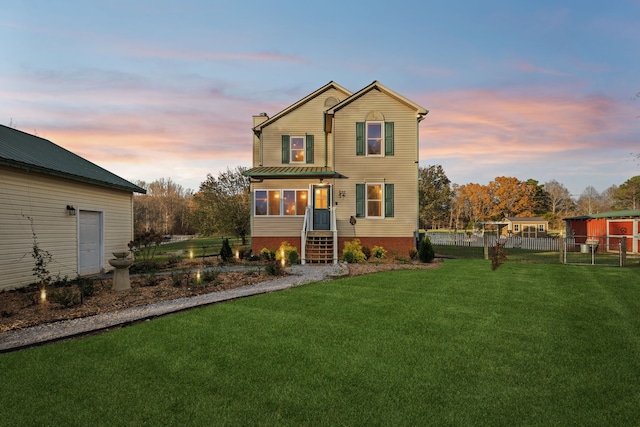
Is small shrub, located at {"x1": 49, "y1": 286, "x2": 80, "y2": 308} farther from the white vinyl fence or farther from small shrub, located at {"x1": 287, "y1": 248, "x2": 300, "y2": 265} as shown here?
the white vinyl fence

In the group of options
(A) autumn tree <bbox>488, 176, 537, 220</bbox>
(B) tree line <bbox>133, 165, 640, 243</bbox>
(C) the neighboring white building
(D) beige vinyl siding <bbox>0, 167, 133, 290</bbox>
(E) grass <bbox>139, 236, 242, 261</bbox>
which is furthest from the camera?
(A) autumn tree <bbox>488, 176, 537, 220</bbox>

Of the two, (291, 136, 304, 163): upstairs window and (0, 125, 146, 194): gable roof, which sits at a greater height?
(291, 136, 304, 163): upstairs window

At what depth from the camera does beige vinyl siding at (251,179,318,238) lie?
52.4 ft

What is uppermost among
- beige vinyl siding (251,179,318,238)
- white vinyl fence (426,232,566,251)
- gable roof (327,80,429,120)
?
gable roof (327,80,429,120)

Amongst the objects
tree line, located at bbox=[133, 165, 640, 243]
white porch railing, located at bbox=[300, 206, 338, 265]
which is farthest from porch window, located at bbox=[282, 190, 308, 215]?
tree line, located at bbox=[133, 165, 640, 243]

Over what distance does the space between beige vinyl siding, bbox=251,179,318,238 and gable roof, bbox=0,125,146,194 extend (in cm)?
541

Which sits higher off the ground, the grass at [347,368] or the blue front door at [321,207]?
the blue front door at [321,207]

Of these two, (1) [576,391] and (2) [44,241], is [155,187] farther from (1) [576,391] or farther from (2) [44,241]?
(1) [576,391]

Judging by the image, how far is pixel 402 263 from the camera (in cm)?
1348

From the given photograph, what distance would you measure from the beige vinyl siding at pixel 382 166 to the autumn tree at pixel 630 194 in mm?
49397

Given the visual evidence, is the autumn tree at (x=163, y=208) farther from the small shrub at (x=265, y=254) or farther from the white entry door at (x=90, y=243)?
the white entry door at (x=90, y=243)

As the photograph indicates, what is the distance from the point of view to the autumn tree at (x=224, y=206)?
77.9 feet

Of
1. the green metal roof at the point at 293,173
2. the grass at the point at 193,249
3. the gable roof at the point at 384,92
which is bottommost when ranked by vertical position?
the grass at the point at 193,249

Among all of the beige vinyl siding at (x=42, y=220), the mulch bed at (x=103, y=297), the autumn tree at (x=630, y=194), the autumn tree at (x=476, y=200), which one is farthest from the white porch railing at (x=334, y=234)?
the autumn tree at (x=476, y=200)
